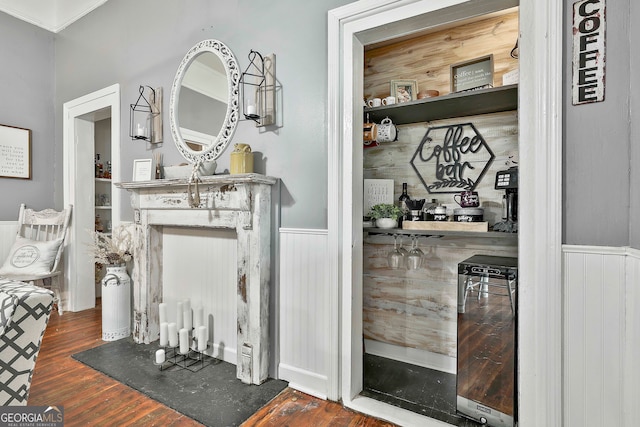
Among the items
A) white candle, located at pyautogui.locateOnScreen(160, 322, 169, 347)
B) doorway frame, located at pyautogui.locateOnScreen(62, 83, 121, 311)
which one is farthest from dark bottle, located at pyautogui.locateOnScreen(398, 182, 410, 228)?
doorway frame, located at pyautogui.locateOnScreen(62, 83, 121, 311)

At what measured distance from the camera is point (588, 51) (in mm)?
1270

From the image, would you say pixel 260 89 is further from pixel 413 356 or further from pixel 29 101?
pixel 29 101

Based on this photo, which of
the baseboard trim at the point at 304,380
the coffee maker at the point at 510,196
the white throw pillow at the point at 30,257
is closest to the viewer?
the coffee maker at the point at 510,196

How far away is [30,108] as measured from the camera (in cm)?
338

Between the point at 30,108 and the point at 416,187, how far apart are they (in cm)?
396

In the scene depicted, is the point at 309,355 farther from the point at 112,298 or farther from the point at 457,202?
the point at 112,298

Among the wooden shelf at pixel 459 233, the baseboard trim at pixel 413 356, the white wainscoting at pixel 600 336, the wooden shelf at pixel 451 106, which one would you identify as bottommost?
the baseboard trim at pixel 413 356

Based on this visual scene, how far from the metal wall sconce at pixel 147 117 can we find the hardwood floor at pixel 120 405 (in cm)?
171

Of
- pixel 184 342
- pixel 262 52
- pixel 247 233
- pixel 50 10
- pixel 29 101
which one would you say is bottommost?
pixel 184 342

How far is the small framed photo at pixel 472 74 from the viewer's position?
6.45 ft

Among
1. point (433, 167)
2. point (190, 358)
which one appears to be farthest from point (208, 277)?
point (433, 167)

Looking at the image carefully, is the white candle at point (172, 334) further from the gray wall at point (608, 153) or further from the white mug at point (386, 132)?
the gray wall at point (608, 153)

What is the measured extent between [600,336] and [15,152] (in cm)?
472

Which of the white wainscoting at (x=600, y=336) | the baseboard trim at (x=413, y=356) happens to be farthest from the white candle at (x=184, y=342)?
the white wainscoting at (x=600, y=336)
